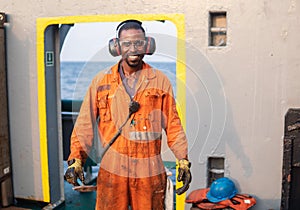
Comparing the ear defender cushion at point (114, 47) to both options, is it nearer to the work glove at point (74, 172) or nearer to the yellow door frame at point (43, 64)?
the work glove at point (74, 172)

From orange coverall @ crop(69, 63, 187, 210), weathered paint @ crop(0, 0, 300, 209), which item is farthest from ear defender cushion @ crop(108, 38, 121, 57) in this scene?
weathered paint @ crop(0, 0, 300, 209)

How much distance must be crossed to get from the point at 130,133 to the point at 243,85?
170 centimetres

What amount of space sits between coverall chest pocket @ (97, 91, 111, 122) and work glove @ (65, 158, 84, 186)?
0.39 meters

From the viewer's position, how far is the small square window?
14.5ft

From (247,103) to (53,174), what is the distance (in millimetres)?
2662

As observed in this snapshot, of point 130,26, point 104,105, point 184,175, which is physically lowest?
point 184,175

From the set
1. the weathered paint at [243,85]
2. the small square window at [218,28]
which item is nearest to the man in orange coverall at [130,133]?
the weathered paint at [243,85]

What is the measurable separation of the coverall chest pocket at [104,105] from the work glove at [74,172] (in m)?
0.39

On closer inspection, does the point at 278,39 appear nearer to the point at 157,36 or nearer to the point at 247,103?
the point at 247,103

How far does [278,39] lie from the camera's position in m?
4.24

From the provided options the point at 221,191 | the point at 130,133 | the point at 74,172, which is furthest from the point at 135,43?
the point at 221,191

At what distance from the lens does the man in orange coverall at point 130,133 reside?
319 centimetres

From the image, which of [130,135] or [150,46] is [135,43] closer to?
[150,46]

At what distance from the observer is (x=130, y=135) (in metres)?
3.20
